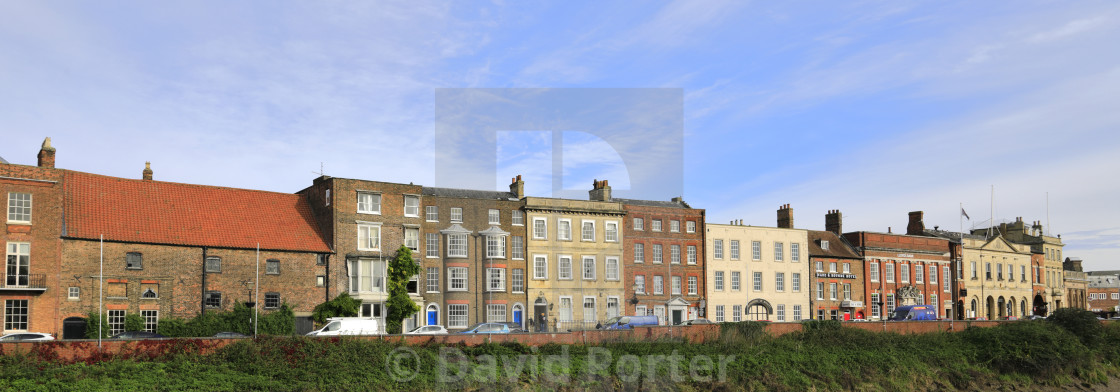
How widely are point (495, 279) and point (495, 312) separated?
2.14m

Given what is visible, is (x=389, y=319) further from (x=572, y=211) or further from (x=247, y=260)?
(x=572, y=211)

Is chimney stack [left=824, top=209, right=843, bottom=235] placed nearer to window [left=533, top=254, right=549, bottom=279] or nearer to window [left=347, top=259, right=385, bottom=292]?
window [left=533, top=254, right=549, bottom=279]

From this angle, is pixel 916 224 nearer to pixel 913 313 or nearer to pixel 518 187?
pixel 913 313

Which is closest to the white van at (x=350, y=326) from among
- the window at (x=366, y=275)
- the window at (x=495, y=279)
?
the window at (x=366, y=275)

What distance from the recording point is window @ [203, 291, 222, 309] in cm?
4716

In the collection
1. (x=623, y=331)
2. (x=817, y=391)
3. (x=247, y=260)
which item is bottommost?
(x=817, y=391)

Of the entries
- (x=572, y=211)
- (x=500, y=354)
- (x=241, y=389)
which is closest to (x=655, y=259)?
(x=572, y=211)

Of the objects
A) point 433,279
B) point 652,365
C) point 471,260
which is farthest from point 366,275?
point 652,365

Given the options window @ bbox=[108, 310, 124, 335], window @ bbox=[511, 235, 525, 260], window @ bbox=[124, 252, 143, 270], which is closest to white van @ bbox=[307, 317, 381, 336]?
window @ bbox=[108, 310, 124, 335]

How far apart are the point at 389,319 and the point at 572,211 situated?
53.0 ft

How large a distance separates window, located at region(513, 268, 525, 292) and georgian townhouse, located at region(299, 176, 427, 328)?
6.73m

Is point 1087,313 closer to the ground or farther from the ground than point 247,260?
closer to the ground

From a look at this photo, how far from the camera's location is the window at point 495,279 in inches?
2282

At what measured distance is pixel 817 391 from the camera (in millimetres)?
40188
